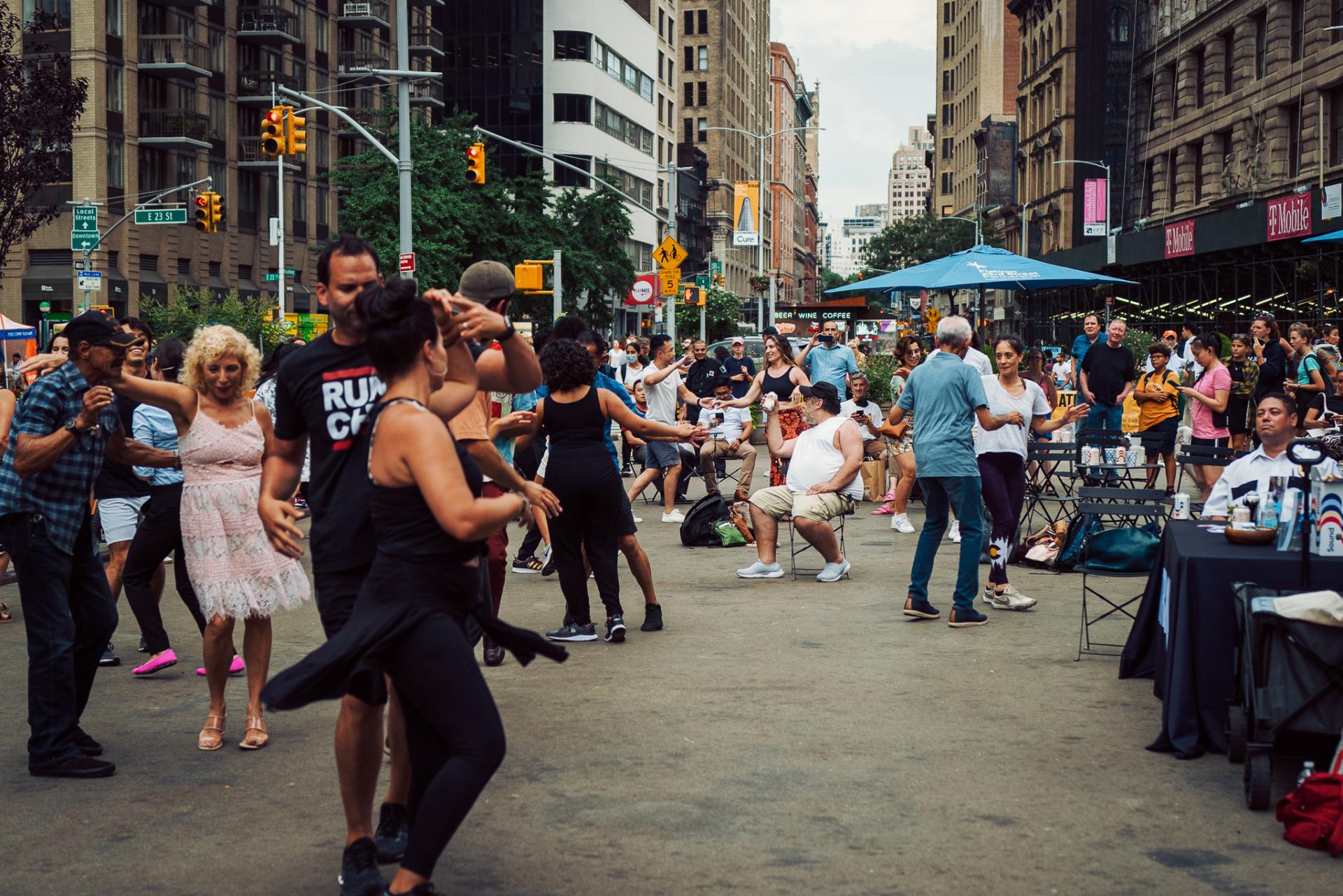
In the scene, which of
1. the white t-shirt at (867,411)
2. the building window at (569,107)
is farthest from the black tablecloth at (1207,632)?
the building window at (569,107)

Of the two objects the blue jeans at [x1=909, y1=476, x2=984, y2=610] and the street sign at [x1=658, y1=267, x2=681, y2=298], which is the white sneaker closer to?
the blue jeans at [x1=909, y1=476, x2=984, y2=610]

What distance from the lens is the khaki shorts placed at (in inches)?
450

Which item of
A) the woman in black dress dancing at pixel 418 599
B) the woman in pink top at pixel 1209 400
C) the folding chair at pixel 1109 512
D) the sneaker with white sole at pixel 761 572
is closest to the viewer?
the woman in black dress dancing at pixel 418 599

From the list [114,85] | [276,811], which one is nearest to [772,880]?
[276,811]

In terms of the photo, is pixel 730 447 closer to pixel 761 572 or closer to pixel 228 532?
pixel 761 572

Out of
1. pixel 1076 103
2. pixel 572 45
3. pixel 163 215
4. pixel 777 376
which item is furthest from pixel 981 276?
pixel 572 45

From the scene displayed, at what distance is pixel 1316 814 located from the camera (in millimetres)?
5230

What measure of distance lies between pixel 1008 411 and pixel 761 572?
7.97ft

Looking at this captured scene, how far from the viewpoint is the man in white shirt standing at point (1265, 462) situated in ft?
25.8

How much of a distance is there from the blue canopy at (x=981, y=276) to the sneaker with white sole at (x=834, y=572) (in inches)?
267

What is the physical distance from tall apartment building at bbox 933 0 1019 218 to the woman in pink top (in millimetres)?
99158

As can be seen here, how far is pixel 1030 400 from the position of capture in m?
11.8

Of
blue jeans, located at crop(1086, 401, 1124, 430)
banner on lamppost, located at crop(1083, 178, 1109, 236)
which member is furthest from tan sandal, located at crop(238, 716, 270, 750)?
banner on lamppost, located at crop(1083, 178, 1109, 236)

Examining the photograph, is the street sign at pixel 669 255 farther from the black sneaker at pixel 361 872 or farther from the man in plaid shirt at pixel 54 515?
the black sneaker at pixel 361 872
